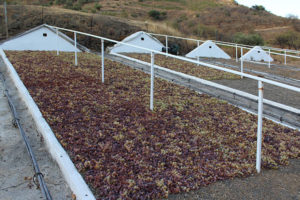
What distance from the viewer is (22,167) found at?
12.0 ft

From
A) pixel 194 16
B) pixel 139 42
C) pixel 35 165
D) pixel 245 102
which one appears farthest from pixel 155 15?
pixel 35 165

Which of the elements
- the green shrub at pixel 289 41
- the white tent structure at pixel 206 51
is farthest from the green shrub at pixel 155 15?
the white tent structure at pixel 206 51

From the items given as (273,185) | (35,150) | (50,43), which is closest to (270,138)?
(273,185)

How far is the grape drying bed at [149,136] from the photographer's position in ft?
10.8

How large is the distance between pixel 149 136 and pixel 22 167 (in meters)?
1.76

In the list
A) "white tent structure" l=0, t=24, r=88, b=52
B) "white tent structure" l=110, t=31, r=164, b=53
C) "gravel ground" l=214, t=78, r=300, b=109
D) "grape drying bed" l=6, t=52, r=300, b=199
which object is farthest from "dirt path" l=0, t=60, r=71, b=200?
"white tent structure" l=110, t=31, r=164, b=53

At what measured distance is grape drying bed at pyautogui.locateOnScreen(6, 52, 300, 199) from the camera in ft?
10.8

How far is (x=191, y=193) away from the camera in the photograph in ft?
10.1

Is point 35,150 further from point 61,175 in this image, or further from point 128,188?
point 128,188

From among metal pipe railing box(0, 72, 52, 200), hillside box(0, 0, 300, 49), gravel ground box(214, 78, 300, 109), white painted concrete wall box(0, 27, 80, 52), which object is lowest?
metal pipe railing box(0, 72, 52, 200)

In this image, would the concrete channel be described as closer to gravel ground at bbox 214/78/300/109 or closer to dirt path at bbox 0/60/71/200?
gravel ground at bbox 214/78/300/109

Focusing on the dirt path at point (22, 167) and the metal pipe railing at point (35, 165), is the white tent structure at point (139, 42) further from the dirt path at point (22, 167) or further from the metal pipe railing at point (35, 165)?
the dirt path at point (22, 167)

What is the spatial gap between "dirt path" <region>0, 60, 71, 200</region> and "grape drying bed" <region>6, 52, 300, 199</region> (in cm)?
28

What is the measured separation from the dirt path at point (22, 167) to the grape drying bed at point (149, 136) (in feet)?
0.92
